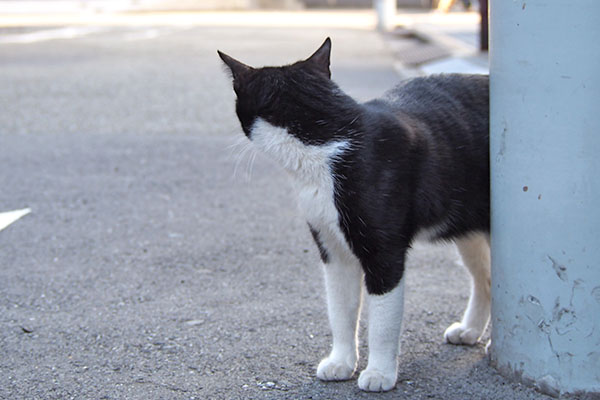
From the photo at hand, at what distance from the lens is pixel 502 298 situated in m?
2.64

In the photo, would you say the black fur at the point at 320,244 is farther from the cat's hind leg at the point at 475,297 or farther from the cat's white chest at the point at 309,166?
the cat's hind leg at the point at 475,297

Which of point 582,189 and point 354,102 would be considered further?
point 354,102

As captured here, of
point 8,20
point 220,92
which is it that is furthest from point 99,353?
point 8,20

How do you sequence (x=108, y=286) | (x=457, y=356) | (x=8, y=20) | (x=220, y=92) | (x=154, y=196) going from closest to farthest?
(x=457, y=356), (x=108, y=286), (x=154, y=196), (x=220, y=92), (x=8, y=20)

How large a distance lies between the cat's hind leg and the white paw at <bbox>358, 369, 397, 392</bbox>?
49 cm

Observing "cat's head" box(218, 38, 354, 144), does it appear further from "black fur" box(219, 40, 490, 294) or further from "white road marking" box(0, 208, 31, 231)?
"white road marking" box(0, 208, 31, 231)

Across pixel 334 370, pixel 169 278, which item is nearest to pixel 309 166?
pixel 334 370

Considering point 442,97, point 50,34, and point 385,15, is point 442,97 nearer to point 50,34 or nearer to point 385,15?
point 50,34

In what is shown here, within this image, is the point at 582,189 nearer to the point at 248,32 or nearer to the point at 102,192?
the point at 102,192

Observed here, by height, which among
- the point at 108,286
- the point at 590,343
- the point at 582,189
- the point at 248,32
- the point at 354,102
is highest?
the point at 354,102

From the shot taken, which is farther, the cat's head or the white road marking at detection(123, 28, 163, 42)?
the white road marking at detection(123, 28, 163, 42)

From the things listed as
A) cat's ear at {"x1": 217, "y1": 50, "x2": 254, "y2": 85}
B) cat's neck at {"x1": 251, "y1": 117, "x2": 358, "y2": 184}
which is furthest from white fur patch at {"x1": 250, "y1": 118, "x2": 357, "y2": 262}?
cat's ear at {"x1": 217, "y1": 50, "x2": 254, "y2": 85}

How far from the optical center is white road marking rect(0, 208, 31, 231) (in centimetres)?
467

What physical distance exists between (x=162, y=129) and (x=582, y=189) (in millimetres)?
5389
